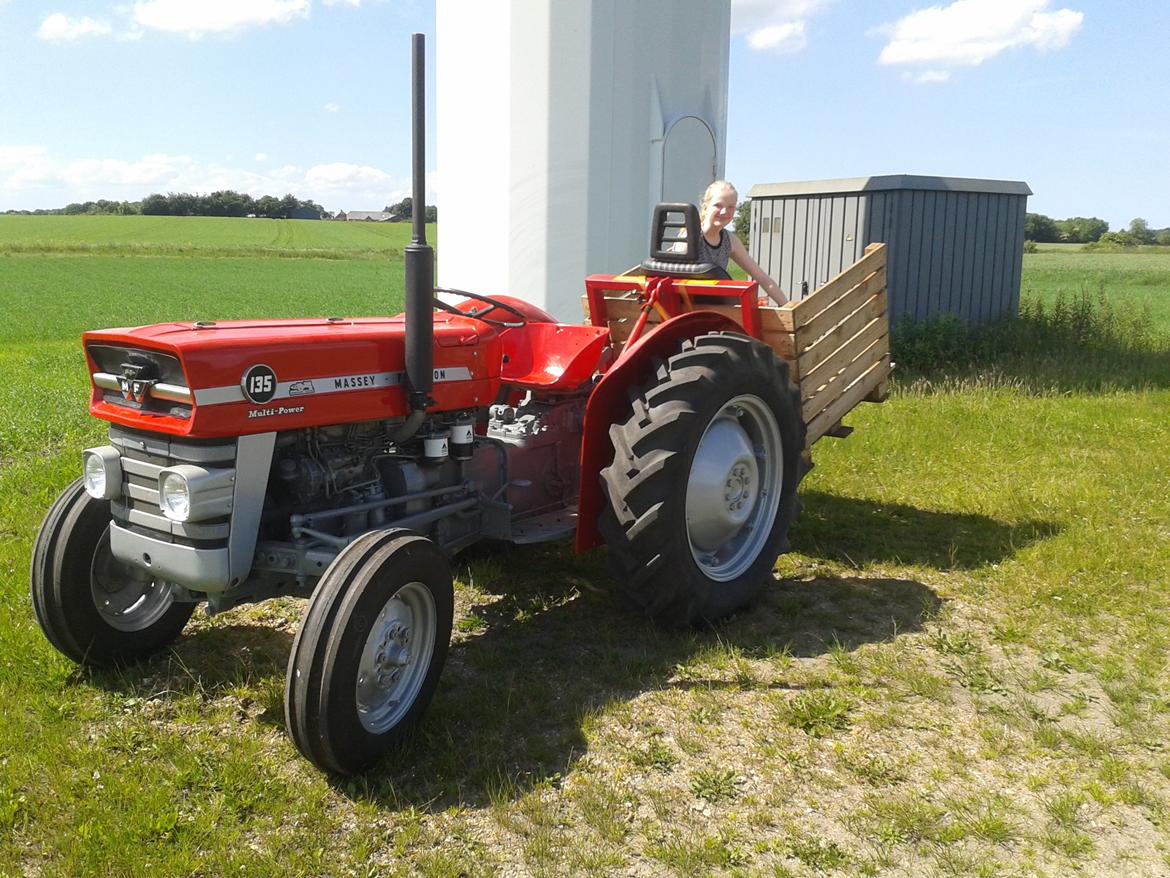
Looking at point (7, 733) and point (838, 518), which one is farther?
point (838, 518)

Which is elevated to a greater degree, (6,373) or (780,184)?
(780,184)

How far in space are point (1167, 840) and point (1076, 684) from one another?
1020mm

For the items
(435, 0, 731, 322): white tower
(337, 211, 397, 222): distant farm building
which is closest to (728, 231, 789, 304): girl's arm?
(435, 0, 731, 322): white tower

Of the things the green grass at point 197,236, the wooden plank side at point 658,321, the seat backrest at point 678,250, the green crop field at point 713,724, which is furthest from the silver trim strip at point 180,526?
the green grass at point 197,236

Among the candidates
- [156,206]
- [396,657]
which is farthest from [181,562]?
[156,206]

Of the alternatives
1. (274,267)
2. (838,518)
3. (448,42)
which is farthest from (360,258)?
(838,518)

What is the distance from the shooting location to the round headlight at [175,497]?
3.19 m

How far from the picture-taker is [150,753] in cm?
337

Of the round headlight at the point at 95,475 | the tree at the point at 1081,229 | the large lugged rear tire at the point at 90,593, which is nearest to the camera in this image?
the round headlight at the point at 95,475

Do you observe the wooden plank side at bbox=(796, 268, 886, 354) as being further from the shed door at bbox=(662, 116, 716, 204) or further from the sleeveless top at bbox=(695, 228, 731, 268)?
the shed door at bbox=(662, 116, 716, 204)

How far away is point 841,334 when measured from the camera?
5.29 metres

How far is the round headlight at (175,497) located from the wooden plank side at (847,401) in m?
2.85

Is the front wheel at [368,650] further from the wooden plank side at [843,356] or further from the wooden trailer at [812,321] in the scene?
the wooden plank side at [843,356]

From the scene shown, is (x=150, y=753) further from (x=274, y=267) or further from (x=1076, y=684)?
(x=274, y=267)
